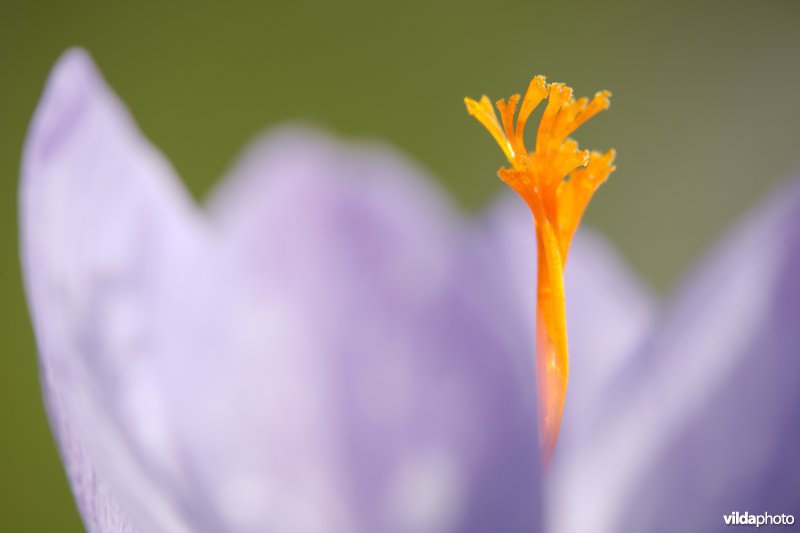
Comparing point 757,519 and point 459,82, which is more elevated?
point 459,82

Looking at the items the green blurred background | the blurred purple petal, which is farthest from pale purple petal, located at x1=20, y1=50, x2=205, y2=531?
the green blurred background

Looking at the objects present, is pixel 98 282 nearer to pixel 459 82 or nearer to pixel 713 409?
pixel 713 409

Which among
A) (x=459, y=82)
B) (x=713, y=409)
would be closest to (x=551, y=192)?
(x=713, y=409)

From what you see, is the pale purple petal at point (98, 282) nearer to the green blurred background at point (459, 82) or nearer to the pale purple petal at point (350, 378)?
the pale purple petal at point (350, 378)

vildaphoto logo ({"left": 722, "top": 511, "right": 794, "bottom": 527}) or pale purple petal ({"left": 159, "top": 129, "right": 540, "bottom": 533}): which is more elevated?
pale purple petal ({"left": 159, "top": 129, "right": 540, "bottom": 533})

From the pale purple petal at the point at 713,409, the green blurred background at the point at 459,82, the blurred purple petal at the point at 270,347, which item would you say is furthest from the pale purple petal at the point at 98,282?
the green blurred background at the point at 459,82

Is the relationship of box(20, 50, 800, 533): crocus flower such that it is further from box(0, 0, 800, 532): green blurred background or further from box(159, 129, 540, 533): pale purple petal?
box(0, 0, 800, 532): green blurred background
